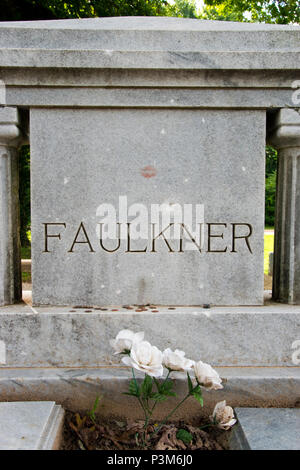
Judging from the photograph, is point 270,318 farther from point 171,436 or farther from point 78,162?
point 78,162

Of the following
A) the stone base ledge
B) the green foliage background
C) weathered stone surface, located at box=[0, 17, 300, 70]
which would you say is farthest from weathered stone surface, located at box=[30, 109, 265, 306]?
the green foliage background

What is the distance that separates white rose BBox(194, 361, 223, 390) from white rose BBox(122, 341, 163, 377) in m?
0.22

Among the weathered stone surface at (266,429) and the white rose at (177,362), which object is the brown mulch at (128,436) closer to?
the weathered stone surface at (266,429)

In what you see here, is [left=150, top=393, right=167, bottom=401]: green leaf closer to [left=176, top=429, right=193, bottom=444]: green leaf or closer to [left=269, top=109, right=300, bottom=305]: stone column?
[left=176, top=429, right=193, bottom=444]: green leaf

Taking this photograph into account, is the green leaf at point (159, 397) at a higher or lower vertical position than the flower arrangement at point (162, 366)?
lower

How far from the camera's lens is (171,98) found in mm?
2564

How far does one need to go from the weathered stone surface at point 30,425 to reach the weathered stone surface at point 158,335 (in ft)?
1.19

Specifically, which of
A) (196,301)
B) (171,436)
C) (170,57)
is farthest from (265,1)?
(171,436)

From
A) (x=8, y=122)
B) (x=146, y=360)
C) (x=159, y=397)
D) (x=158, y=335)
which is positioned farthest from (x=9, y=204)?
(x=159, y=397)

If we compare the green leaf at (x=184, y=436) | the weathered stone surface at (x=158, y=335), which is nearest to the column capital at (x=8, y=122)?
the weathered stone surface at (x=158, y=335)

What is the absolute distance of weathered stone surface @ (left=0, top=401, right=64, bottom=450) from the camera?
5.66ft

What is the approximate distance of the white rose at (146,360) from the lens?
1705 mm
